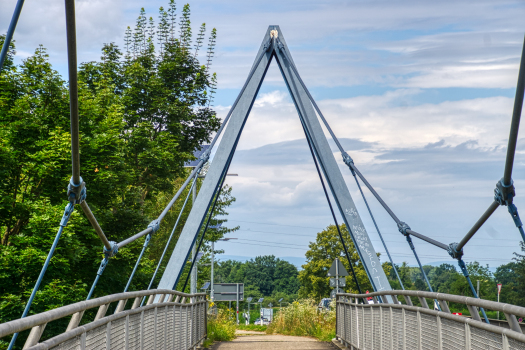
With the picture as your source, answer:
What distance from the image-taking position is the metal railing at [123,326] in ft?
10.9

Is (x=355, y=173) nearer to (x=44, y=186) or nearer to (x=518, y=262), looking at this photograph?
(x=44, y=186)

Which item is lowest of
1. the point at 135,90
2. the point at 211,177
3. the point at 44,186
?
the point at 211,177

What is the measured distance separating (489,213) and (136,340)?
14.4 feet

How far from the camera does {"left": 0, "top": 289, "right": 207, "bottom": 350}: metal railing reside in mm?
3318

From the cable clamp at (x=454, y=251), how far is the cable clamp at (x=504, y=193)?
1947 millimetres

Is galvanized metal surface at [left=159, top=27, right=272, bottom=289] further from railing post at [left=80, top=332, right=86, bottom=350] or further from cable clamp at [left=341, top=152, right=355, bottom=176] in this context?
railing post at [left=80, top=332, right=86, bottom=350]

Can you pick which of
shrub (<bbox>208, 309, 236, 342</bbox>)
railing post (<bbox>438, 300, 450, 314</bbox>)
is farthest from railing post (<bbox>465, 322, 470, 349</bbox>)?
shrub (<bbox>208, 309, 236, 342</bbox>)

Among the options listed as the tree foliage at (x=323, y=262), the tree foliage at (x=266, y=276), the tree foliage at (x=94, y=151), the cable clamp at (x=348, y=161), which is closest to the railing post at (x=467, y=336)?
the cable clamp at (x=348, y=161)

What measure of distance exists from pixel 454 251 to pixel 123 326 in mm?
5455

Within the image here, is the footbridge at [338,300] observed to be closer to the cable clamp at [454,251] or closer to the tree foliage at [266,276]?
the cable clamp at [454,251]

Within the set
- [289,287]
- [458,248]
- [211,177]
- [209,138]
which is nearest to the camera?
[458,248]

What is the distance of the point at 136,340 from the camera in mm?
6398

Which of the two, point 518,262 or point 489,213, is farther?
point 518,262

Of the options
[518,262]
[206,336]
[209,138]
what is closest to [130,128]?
[209,138]
